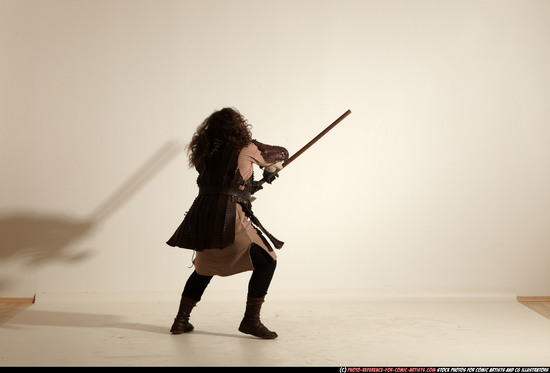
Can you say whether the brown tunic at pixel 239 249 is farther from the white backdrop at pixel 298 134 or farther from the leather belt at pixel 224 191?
the white backdrop at pixel 298 134

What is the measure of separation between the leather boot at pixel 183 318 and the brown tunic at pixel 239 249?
0.61ft

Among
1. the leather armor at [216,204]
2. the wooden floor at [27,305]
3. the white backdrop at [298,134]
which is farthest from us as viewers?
the white backdrop at [298,134]

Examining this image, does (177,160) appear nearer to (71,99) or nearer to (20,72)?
(71,99)

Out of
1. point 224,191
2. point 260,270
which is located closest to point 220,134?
point 224,191

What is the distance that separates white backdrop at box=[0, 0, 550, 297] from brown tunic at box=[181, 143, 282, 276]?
923 mm

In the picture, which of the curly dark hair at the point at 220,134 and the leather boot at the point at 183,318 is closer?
the curly dark hair at the point at 220,134

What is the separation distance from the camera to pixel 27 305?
4.17 meters

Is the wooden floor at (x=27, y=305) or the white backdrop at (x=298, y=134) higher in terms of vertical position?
the white backdrop at (x=298, y=134)

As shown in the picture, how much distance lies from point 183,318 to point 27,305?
1.26 metres

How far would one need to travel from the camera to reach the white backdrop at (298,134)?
4.25m

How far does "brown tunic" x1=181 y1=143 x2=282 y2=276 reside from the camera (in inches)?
129

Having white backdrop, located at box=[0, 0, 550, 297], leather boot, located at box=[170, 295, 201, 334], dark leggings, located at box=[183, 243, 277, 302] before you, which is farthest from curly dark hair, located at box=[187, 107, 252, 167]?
white backdrop, located at box=[0, 0, 550, 297]

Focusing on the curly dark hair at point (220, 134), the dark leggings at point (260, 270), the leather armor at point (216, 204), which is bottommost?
the dark leggings at point (260, 270)

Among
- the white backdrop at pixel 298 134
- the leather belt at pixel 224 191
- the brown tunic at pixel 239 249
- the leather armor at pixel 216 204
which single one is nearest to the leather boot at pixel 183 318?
the brown tunic at pixel 239 249
